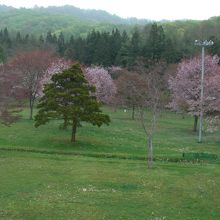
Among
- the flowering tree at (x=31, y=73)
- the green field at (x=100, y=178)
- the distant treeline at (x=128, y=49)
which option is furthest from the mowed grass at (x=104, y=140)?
the distant treeline at (x=128, y=49)

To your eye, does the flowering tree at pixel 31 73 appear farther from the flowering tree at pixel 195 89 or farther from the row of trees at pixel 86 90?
the flowering tree at pixel 195 89

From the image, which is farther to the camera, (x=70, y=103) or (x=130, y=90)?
(x=130, y=90)

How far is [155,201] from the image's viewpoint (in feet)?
65.7

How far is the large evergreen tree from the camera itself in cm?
3906

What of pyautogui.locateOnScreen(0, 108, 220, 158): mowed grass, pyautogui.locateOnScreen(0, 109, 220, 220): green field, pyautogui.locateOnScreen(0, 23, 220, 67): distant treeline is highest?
pyautogui.locateOnScreen(0, 23, 220, 67): distant treeline

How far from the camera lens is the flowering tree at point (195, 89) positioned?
53.2 meters

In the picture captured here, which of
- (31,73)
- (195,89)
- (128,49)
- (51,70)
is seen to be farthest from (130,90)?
(128,49)

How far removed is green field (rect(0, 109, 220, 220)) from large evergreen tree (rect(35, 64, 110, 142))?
2.33 metres

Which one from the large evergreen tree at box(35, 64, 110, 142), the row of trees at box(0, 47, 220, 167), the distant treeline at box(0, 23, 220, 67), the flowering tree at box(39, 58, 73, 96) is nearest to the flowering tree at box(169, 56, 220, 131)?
the row of trees at box(0, 47, 220, 167)

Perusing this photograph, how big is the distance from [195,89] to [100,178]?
35.0 meters

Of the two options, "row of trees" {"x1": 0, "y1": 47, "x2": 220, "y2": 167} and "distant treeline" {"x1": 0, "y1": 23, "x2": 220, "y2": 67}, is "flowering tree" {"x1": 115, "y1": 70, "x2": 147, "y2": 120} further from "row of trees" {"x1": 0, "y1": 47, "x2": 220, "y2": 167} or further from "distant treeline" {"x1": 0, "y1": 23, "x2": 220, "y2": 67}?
"distant treeline" {"x1": 0, "y1": 23, "x2": 220, "y2": 67}

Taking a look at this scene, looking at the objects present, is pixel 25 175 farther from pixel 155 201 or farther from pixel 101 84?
pixel 101 84

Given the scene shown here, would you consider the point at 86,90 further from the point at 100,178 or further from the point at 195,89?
the point at 195,89

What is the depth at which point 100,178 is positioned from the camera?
83.0 ft
